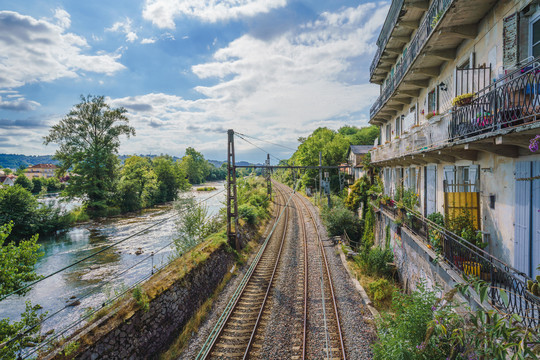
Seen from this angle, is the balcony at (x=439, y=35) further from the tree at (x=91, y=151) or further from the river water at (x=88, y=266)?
the tree at (x=91, y=151)

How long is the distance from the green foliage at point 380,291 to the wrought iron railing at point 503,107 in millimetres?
7674

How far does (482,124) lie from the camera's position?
641cm

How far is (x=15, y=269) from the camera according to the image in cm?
920

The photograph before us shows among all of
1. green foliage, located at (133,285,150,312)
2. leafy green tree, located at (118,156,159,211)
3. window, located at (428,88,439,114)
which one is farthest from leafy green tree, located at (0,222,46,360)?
leafy green tree, located at (118,156,159,211)

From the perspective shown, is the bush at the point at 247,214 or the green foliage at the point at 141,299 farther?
the bush at the point at 247,214

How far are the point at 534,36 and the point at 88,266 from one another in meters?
25.2

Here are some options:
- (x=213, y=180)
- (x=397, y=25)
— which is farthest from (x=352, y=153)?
(x=213, y=180)

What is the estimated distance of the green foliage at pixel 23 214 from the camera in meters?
24.8

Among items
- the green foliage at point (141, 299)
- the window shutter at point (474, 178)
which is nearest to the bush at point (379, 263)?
the window shutter at point (474, 178)

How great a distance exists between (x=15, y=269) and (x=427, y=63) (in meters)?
17.2

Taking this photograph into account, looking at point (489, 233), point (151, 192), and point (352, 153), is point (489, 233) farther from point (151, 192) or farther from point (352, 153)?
point (151, 192)

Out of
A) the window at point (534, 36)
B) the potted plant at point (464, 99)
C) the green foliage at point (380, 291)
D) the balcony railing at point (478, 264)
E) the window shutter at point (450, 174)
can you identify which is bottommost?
the green foliage at point (380, 291)

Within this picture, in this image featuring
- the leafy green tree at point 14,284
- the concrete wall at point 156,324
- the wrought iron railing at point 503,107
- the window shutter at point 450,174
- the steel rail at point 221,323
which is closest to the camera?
the wrought iron railing at point 503,107

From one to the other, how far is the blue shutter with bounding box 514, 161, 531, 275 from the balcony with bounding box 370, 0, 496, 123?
4.69 m
